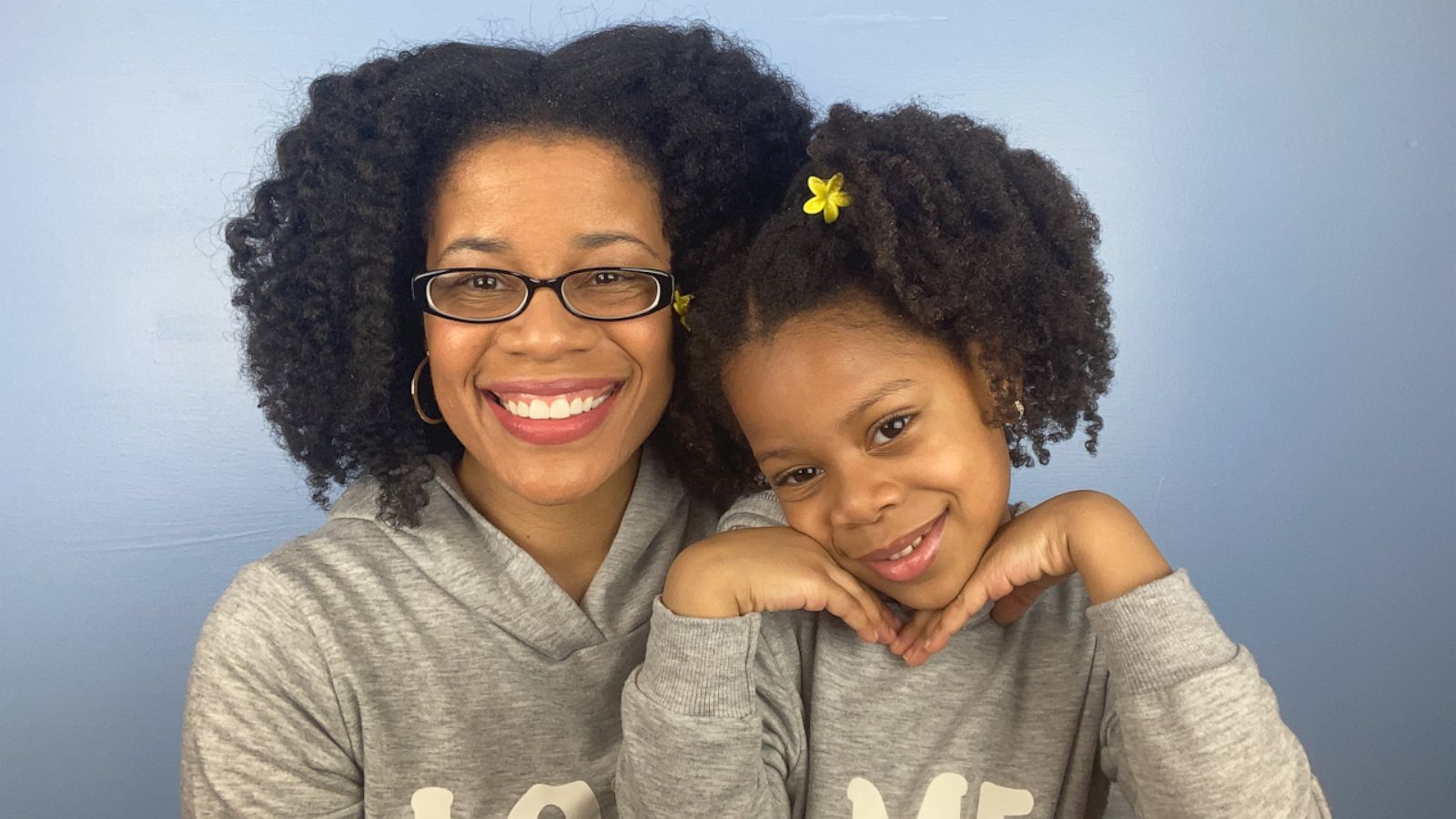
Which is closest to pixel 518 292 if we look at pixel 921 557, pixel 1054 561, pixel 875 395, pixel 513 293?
pixel 513 293

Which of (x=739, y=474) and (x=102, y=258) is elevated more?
(x=102, y=258)

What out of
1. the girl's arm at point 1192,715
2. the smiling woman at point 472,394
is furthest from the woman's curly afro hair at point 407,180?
the girl's arm at point 1192,715

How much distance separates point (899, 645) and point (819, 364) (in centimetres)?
32

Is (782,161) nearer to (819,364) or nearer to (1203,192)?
(819,364)

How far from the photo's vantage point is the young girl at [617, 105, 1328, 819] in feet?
3.65

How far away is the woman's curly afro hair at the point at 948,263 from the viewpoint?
1165mm

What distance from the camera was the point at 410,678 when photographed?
130 centimetres

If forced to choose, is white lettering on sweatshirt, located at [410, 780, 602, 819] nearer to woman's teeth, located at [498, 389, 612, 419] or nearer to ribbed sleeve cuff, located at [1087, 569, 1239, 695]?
woman's teeth, located at [498, 389, 612, 419]

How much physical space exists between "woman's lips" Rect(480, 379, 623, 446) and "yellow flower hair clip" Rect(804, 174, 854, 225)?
286 millimetres

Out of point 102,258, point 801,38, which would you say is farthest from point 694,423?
point 102,258

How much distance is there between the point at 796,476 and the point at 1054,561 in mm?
267

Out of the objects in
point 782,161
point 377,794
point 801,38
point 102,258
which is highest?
point 801,38

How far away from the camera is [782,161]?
144 centimetres

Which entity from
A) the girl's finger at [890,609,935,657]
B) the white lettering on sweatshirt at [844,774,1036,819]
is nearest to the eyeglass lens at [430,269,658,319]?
the girl's finger at [890,609,935,657]
